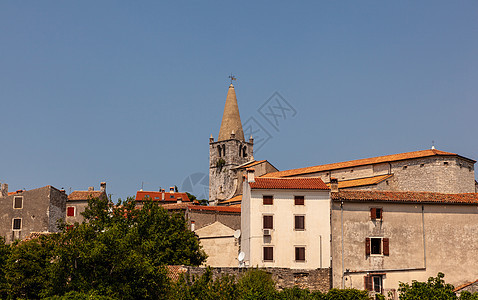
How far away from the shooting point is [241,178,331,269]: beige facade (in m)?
40.6

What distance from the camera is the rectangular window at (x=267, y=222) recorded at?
136 ft

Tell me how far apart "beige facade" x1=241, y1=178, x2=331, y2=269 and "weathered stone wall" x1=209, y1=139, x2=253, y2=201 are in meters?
56.5

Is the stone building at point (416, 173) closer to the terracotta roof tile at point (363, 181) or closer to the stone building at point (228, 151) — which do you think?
the terracotta roof tile at point (363, 181)

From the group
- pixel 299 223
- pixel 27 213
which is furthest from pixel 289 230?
pixel 27 213

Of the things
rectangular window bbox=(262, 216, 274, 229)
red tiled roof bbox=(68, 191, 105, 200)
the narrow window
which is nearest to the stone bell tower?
red tiled roof bbox=(68, 191, 105, 200)

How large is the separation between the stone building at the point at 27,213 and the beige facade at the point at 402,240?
2742 centimetres

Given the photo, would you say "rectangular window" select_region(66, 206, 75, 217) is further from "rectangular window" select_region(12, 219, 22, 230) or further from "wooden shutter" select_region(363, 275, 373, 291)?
"wooden shutter" select_region(363, 275, 373, 291)

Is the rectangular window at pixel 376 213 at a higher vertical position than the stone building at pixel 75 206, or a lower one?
lower

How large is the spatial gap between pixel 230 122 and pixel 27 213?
2154 inches

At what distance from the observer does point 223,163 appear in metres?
103

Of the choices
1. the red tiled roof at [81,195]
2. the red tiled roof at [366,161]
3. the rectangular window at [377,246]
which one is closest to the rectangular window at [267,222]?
the rectangular window at [377,246]

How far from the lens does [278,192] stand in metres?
41.9

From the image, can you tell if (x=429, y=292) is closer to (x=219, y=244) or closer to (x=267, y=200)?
(x=267, y=200)

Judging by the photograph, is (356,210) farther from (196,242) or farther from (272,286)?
(196,242)
